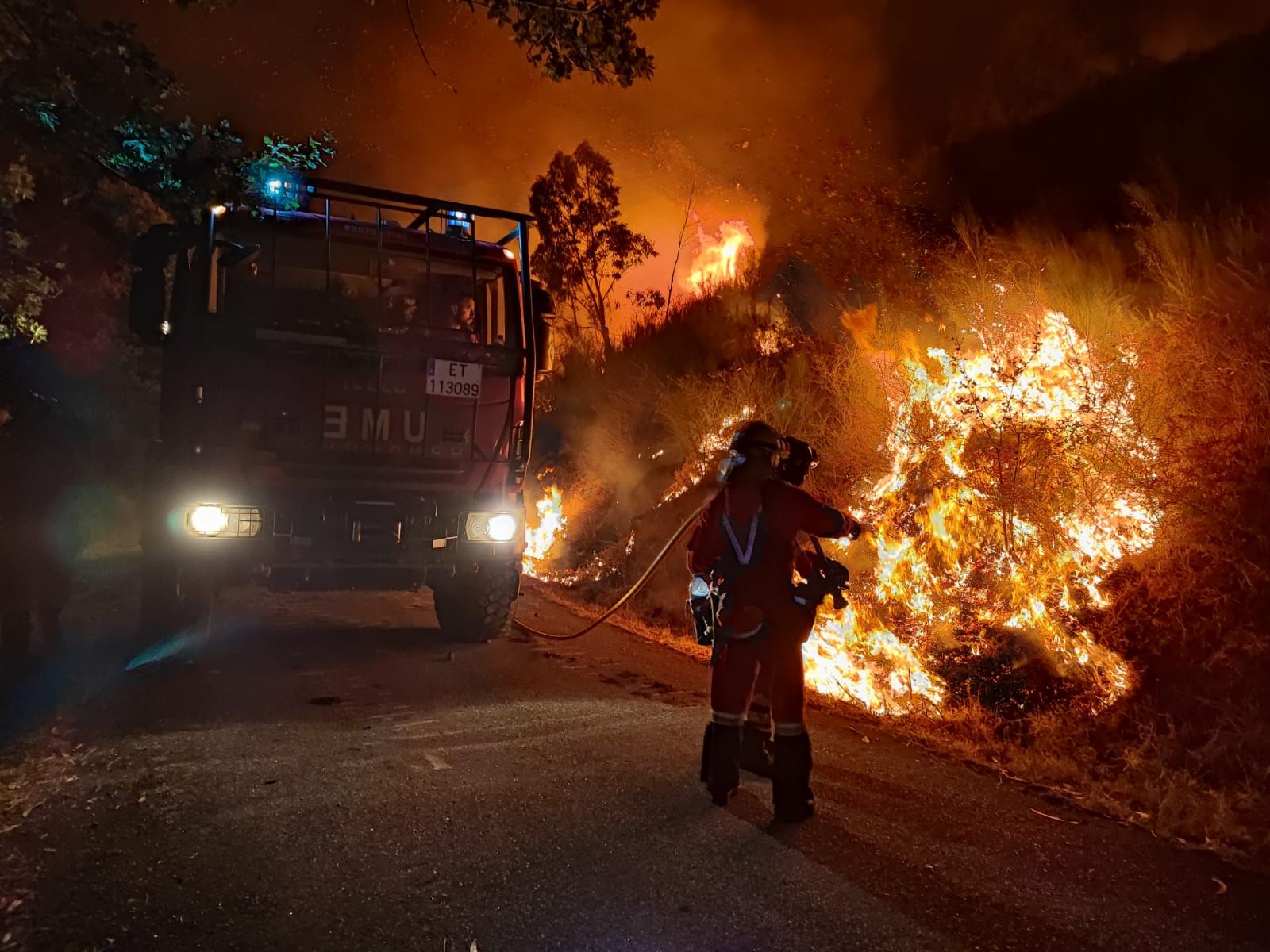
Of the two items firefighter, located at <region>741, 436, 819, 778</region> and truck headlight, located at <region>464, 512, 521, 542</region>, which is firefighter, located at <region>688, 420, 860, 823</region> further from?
truck headlight, located at <region>464, 512, 521, 542</region>

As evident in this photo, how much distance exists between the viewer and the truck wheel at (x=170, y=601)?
19.2 ft

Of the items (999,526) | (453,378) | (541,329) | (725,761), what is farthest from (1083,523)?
(453,378)

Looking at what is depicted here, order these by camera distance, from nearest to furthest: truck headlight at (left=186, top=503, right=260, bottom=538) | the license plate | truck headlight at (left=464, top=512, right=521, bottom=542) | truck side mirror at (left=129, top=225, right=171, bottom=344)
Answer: truck headlight at (left=186, top=503, right=260, bottom=538), truck side mirror at (left=129, top=225, right=171, bottom=344), the license plate, truck headlight at (left=464, top=512, right=521, bottom=542)

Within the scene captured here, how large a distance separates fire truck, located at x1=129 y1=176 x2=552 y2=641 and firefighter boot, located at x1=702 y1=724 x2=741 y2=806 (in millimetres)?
3269

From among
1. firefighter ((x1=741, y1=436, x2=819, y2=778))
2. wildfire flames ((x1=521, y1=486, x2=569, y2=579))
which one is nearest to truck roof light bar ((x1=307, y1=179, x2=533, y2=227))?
firefighter ((x1=741, y1=436, x2=819, y2=778))

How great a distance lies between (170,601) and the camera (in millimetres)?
5902

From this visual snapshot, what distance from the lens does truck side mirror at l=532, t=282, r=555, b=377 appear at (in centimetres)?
659

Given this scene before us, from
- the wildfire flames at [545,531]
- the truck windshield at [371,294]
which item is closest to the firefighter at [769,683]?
the truck windshield at [371,294]

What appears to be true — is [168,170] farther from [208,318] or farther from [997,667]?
Answer: [997,667]

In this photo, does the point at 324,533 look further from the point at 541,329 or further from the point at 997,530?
the point at 997,530

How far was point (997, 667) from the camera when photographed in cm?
532

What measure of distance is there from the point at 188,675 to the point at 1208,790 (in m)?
6.08

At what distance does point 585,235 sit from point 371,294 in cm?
1363

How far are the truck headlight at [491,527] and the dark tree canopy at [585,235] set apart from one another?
12558 mm
